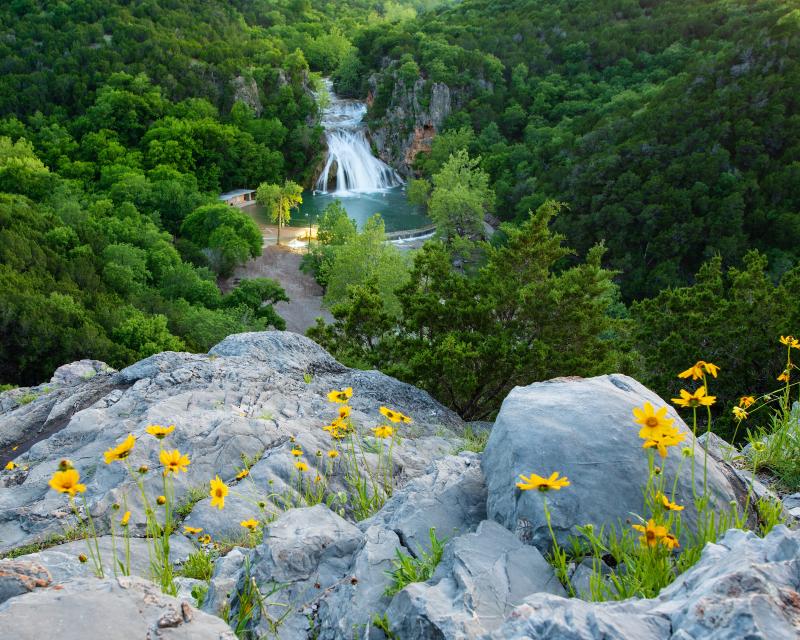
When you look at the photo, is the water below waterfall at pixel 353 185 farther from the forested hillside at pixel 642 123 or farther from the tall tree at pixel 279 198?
the forested hillside at pixel 642 123

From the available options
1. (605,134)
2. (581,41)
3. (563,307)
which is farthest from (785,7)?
(563,307)

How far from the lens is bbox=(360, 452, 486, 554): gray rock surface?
132 inches

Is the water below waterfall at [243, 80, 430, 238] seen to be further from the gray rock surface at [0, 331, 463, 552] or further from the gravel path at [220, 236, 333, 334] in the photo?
the gray rock surface at [0, 331, 463, 552]

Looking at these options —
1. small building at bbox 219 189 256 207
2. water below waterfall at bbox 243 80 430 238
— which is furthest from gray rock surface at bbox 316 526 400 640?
small building at bbox 219 189 256 207

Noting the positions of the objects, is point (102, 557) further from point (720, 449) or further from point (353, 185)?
point (353, 185)

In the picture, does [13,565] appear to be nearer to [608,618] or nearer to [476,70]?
[608,618]

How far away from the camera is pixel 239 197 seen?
46.7 m

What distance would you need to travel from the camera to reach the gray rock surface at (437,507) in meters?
3.37

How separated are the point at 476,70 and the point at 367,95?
36.1ft

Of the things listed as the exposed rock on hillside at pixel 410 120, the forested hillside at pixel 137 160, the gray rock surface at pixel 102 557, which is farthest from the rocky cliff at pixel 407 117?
the gray rock surface at pixel 102 557

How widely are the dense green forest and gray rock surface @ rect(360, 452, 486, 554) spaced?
20.7 feet

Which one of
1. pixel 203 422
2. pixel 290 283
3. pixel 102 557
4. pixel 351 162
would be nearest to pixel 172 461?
pixel 102 557

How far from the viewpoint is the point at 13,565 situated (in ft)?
8.34

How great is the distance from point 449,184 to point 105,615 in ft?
121
